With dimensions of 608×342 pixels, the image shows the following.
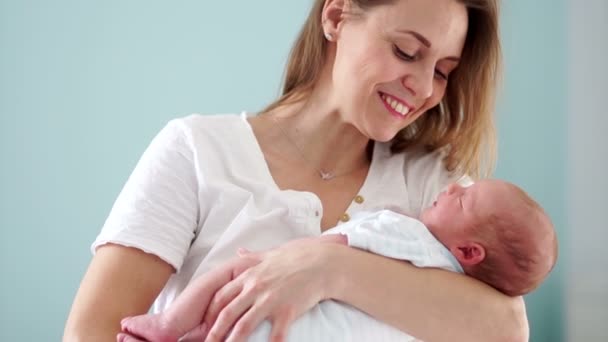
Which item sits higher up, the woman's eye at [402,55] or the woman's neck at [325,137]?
the woman's eye at [402,55]

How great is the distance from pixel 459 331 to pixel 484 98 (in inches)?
26.1

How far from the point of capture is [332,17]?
1975mm

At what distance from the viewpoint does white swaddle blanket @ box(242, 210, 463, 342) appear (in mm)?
1438

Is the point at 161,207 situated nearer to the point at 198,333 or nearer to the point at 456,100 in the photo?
the point at 198,333

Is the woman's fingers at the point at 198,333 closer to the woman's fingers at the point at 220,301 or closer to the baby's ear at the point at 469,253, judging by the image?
the woman's fingers at the point at 220,301

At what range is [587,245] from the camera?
2693 mm

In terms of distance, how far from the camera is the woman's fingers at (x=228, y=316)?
1416mm

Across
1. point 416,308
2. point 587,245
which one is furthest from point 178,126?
point 587,245

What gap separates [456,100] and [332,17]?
14.6 inches

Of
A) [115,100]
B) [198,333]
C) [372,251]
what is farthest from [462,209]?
[115,100]

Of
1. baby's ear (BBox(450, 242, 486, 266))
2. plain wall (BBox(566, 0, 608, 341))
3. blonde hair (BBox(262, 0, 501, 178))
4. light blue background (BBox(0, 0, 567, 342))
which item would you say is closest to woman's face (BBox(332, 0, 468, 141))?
blonde hair (BBox(262, 0, 501, 178))

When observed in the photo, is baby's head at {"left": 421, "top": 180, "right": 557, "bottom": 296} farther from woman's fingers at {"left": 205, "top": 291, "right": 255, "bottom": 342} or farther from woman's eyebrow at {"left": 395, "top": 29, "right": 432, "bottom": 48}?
woman's fingers at {"left": 205, "top": 291, "right": 255, "bottom": 342}

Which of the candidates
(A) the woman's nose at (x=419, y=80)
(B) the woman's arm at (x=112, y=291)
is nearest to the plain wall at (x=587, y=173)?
(A) the woman's nose at (x=419, y=80)

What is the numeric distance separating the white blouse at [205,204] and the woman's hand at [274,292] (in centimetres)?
20
